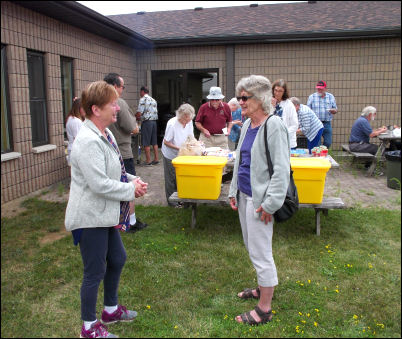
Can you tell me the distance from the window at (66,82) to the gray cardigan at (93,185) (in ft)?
21.3

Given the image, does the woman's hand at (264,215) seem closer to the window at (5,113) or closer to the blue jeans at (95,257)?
the blue jeans at (95,257)

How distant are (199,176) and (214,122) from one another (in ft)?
6.57

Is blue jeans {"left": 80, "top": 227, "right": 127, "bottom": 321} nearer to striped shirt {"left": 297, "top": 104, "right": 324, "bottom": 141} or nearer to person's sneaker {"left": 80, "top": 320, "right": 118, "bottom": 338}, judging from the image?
person's sneaker {"left": 80, "top": 320, "right": 118, "bottom": 338}

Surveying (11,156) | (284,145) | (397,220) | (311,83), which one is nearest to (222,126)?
(397,220)

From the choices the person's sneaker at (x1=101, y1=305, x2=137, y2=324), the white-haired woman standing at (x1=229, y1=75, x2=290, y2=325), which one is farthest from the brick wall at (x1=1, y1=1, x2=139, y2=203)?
the white-haired woman standing at (x1=229, y1=75, x2=290, y2=325)

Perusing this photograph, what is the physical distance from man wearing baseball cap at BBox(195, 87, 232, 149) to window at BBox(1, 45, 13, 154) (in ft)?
10.5

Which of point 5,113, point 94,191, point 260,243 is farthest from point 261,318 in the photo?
point 5,113

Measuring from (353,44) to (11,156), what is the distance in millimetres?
9280

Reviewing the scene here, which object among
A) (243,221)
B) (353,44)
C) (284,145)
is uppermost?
(353,44)

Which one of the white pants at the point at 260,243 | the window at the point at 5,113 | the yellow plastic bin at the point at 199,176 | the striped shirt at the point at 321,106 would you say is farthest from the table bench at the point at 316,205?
the striped shirt at the point at 321,106

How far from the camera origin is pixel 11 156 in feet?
21.5

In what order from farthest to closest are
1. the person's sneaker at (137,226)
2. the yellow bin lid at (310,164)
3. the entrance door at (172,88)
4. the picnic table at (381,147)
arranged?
the entrance door at (172,88), the picnic table at (381,147), the person's sneaker at (137,226), the yellow bin lid at (310,164)

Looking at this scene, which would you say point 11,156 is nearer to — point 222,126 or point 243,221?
point 222,126

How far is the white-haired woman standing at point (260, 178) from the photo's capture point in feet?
9.19
